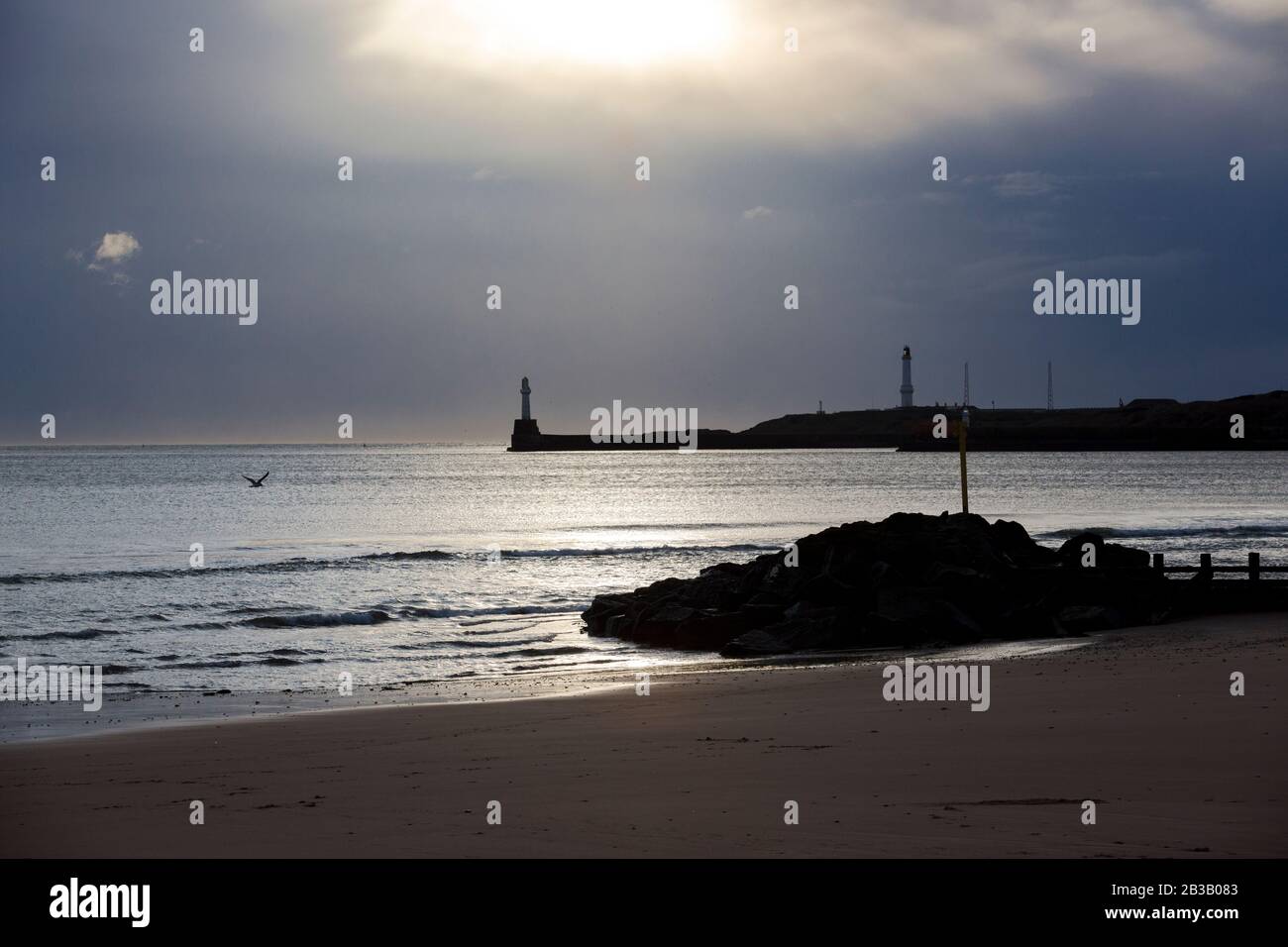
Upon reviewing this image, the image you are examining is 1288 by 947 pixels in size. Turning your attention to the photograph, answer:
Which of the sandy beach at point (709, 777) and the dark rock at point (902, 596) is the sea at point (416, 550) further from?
the sandy beach at point (709, 777)

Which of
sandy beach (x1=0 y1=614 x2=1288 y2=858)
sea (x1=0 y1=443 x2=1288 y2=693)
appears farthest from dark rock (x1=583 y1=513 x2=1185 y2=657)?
sandy beach (x1=0 y1=614 x2=1288 y2=858)

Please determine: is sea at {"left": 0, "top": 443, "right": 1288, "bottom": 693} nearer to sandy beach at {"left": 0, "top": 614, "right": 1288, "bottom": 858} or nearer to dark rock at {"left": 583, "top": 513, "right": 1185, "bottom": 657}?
dark rock at {"left": 583, "top": 513, "right": 1185, "bottom": 657}

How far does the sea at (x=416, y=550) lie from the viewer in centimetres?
2178

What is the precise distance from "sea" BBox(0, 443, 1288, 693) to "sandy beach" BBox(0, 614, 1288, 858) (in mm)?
6372

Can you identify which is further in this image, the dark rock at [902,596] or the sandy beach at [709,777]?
the dark rock at [902,596]

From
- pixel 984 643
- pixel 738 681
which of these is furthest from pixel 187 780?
pixel 984 643

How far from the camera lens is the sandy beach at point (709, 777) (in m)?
7.25

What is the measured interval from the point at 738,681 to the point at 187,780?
7.63m

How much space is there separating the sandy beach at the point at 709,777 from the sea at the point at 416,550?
637 centimetres

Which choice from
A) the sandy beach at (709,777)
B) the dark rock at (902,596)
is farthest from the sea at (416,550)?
the sandy beach at (709,777)

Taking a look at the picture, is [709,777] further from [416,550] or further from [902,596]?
[416,550]

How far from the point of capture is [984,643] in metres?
19.1
